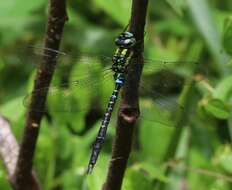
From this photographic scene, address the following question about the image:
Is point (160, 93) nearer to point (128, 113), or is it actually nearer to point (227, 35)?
point (227, 35)

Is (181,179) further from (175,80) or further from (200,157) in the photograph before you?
(175,80)

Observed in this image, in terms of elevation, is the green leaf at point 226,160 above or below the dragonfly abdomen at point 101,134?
below

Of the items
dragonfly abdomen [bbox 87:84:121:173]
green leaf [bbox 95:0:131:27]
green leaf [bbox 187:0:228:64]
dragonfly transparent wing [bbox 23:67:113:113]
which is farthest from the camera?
→ green leaf [bbox 95:0:131:27]

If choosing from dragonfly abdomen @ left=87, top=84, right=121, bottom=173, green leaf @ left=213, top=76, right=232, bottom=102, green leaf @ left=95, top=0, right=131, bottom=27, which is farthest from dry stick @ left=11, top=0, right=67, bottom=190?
green leaf @ left=95, top=0, right=131, bottom=27

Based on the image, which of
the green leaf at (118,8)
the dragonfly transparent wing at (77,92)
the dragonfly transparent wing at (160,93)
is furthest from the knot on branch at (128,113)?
the green leaf at (118,8)

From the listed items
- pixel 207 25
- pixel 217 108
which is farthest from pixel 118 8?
pixel 217 108

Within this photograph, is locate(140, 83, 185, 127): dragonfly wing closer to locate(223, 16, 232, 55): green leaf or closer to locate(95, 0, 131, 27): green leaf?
locate(223, 16, 232, 55): green leaf

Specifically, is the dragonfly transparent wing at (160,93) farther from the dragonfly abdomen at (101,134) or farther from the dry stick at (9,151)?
the dry stick at (9,151)
